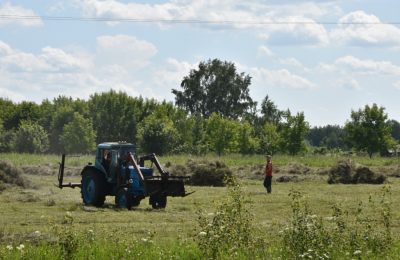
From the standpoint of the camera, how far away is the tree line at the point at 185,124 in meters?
81.4


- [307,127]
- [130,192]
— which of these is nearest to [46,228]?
[130,192]

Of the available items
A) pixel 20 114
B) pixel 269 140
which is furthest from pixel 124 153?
pixel 20 114

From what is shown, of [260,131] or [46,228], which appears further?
[260,131]

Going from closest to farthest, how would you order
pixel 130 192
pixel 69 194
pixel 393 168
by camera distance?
pixel 130 192 < pixel 69 194 < pixel 393 168

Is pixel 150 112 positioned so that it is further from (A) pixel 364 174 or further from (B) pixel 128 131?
(A) pixel 364 174

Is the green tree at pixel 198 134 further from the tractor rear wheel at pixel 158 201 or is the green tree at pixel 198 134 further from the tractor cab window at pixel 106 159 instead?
the tractor rear wheel at pixel 158 201

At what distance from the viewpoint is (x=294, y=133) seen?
84.7m

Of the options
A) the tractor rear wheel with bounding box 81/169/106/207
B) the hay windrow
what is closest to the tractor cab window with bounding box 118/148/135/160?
the tractor rear wheel with bounding box 81/169/106/207

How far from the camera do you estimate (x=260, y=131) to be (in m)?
106

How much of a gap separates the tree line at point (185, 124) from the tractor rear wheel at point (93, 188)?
162 ft

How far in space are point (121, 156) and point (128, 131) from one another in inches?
2897

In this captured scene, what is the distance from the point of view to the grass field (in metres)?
12.6

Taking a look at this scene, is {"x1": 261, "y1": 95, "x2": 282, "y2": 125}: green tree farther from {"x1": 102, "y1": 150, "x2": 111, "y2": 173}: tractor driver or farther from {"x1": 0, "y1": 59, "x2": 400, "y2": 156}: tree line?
{"x1": 102, "y1": 150, "x2": 111, "y2": 173}: tractor driver

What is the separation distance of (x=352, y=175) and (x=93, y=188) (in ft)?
55.7
